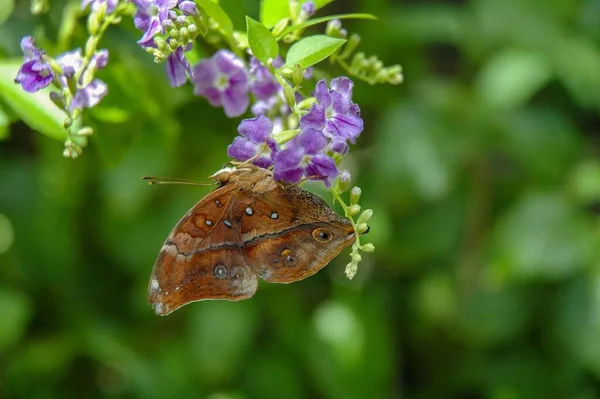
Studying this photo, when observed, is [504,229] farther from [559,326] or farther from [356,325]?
[356,325]

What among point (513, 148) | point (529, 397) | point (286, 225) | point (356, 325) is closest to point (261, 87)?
point (286, 225)

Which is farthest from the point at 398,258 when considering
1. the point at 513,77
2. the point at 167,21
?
the point at 167,21

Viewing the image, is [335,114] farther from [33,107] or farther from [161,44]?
[33,107]

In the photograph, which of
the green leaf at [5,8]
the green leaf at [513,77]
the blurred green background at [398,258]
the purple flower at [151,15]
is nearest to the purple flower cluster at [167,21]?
the purple flower at [151,15]

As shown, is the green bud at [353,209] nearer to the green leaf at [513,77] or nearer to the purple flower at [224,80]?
the purple flower at [224,80]

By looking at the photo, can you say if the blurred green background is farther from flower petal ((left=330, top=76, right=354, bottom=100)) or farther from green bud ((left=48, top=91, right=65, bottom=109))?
flower petal ((left=330, top=76, right=354, bottom=100))

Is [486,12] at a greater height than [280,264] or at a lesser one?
lesser

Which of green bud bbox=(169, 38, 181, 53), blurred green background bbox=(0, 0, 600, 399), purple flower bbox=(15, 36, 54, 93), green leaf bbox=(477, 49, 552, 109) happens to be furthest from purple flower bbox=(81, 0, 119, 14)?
green leaf bbox=(477, 49, 552, 109)
